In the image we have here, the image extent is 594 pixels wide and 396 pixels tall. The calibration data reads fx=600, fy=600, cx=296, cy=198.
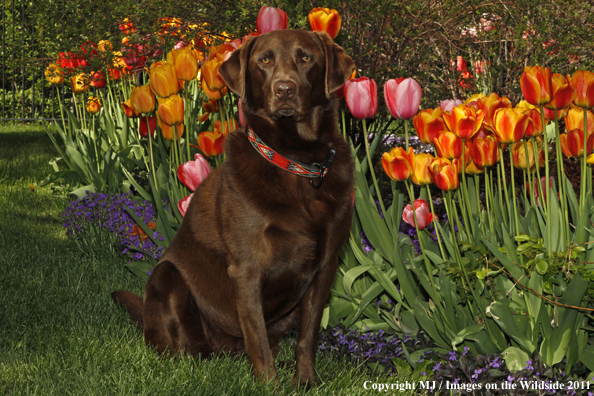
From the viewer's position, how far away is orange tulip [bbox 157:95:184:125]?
3.14 metres

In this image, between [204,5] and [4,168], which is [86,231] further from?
[4,168]

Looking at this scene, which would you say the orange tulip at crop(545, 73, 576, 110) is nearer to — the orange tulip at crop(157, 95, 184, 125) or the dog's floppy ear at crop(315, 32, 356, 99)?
the dog's floppy ear at crop(315, 32, 356, 99)

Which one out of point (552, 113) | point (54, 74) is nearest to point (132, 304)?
point (552, 113)

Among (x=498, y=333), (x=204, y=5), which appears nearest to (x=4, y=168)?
(x=204, y=5)

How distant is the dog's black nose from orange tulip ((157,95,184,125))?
100cm

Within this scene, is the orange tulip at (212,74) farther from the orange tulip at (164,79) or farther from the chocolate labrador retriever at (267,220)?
the chocolate labrador retriever at (267,220)

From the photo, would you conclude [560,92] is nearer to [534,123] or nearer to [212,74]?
[534,123]

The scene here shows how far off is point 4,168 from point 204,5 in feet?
10.8

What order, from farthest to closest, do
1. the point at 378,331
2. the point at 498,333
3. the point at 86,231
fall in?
the point at 86,231
the point at 378,331
the point at 498,333

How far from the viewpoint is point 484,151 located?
239cm

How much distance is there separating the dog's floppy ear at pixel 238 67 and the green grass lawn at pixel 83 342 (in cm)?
117

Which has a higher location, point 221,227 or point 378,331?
point 221,227

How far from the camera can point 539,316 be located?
7.47 feet

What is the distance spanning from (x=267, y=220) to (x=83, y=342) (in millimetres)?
1102
